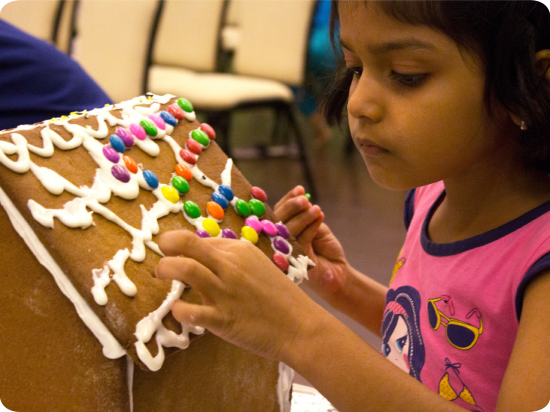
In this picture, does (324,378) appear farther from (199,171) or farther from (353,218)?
(353,218)

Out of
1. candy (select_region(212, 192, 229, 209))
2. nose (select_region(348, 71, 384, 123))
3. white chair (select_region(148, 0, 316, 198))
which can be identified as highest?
nose (select_region(348, 71, 384, 123))

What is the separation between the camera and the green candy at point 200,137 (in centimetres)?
80

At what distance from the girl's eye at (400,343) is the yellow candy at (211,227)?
34cm

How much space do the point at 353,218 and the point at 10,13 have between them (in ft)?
7.80

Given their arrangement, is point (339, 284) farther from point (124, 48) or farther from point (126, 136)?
point (124, 48)

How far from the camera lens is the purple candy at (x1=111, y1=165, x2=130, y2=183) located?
0.67 m

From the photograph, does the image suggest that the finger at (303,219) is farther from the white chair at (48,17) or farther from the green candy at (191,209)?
the white chair at (48,17)

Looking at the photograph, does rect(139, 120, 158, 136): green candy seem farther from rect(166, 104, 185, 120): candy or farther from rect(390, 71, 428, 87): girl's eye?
rect(390, 71, 428, 87): girl's eye

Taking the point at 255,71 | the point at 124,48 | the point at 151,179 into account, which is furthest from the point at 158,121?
the point at 255,71

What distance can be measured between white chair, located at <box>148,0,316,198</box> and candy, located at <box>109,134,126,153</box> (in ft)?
7.05

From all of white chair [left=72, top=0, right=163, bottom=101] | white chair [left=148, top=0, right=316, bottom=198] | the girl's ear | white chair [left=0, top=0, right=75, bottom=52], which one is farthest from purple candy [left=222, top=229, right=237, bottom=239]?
white chair [left=0, top=0, right=75, bottom=52]

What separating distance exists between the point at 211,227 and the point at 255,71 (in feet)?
8.95

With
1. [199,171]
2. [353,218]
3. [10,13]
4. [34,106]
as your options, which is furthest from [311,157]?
[199,171]

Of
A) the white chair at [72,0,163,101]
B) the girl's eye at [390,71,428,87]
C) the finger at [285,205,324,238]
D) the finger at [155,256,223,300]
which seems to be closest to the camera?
the finger at [155,256,223,300]
